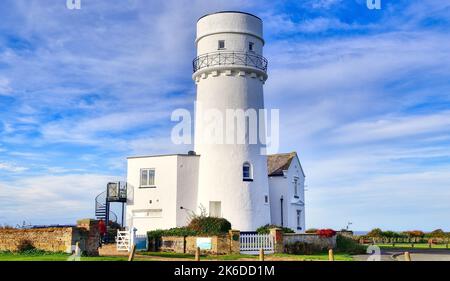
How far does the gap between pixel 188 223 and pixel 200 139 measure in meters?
5.55

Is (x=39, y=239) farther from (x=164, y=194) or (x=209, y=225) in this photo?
(x=164, y=194)

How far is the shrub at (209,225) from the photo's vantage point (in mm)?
28994

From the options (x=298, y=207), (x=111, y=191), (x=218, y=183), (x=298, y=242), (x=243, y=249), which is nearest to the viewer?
(x=243, y=249)

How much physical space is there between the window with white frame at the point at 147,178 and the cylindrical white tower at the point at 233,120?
3.37 m

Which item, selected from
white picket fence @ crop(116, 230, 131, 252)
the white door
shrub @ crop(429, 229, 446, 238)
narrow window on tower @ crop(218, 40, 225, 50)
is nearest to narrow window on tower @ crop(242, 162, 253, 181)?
the white door

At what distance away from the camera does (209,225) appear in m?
29.4

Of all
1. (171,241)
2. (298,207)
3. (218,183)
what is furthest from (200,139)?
(298,207)

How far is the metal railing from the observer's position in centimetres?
3225

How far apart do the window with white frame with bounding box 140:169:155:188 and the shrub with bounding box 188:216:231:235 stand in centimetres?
491

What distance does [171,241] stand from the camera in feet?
93.2
